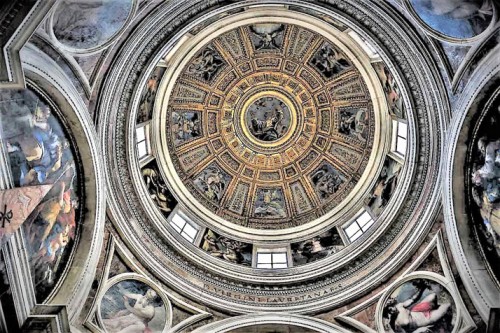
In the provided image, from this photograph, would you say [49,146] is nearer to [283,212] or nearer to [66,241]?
[66,241]

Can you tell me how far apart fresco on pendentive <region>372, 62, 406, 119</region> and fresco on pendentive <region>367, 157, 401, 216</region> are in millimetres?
1875

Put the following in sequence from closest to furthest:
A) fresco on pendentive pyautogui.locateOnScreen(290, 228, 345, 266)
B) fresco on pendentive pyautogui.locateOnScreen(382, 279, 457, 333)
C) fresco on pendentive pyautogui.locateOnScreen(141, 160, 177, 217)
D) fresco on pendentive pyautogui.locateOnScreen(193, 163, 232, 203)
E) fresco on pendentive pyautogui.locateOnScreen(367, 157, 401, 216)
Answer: fresco on pendentive pyautogui.locateOnScreen(382, 279, 457, 333)
fresco on pendentive pyautogui.locateOnScreen(367, 157, 401, 216)
fresco on pendentive pyautogui.locateOnScreen(141, 160, 177, 217)
fresco on pendentive pyautogui.locateOnScreen(290, 228, 345, 266)
fresco on pendentive pyautogui.locateOnScreen(193, 163, 232, 203)

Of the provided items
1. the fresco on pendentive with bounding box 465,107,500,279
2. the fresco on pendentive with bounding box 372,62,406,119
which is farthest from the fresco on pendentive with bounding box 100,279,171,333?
the fresco on pendentive with bounding box 372,62,406,119

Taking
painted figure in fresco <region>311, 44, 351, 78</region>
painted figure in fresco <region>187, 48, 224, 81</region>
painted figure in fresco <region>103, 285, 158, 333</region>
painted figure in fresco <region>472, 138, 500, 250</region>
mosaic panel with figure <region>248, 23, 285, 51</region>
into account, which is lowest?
painted figure in fresco <region>103, 285, 158, 333</region>

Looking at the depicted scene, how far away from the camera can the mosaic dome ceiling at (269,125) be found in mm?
21219

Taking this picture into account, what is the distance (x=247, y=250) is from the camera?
20016 mm

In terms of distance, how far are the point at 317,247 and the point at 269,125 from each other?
713 cm

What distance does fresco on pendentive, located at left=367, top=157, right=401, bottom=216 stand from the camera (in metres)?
18.0

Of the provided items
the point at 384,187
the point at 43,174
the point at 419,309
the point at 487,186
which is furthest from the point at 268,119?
the point at 43,174

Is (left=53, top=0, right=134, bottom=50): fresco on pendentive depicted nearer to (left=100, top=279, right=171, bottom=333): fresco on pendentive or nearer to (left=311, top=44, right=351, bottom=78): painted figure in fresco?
(left=100, top=279, right=171, bottom=333): fresco on pendentive

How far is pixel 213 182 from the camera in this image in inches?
907

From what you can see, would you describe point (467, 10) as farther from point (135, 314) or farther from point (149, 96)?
point (135, 314)

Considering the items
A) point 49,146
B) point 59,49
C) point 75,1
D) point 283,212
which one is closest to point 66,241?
point 49,146

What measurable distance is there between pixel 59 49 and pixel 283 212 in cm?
1266
